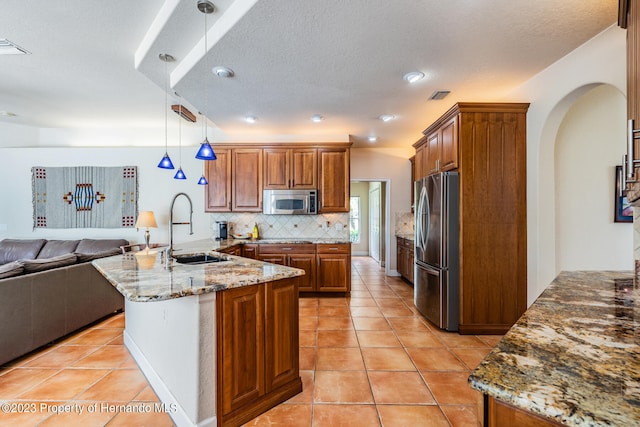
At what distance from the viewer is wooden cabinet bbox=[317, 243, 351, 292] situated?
4.36m

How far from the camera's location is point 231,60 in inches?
98.7

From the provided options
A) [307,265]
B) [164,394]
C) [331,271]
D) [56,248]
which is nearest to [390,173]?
[331,271]

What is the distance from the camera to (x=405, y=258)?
16.8 feet

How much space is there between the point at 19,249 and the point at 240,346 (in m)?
5.50

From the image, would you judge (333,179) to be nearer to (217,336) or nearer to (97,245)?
(217,336)

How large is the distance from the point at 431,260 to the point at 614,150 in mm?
2059

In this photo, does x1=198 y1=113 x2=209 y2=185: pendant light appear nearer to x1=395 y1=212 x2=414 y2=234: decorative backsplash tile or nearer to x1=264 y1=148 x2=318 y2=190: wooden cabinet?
x1=264 y1=148 x2=318 y2=190: wooden cabinet

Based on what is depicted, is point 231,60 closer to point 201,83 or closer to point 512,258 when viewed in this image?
point 201,83

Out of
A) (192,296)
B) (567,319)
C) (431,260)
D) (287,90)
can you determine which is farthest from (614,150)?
(192,296)

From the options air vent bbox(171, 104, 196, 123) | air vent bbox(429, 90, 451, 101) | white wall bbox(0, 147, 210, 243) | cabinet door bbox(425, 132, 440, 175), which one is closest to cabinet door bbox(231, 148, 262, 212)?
air vent bbox(171, 104, 196, 123)

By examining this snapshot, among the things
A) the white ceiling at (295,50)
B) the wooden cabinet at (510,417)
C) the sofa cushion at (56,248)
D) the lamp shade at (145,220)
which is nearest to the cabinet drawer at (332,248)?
the white ceiling at (295,50)

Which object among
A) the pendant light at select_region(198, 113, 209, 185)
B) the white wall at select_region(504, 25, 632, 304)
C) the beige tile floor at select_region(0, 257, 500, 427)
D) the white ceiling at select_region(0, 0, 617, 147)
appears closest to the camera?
the beige tile floor at select_region(0, 257, 500, 427)

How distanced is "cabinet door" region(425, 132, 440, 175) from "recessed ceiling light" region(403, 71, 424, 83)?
2.84ft

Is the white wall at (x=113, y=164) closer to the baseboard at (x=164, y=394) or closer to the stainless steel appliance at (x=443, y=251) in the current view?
the baseboard at (x=164, y=394)
